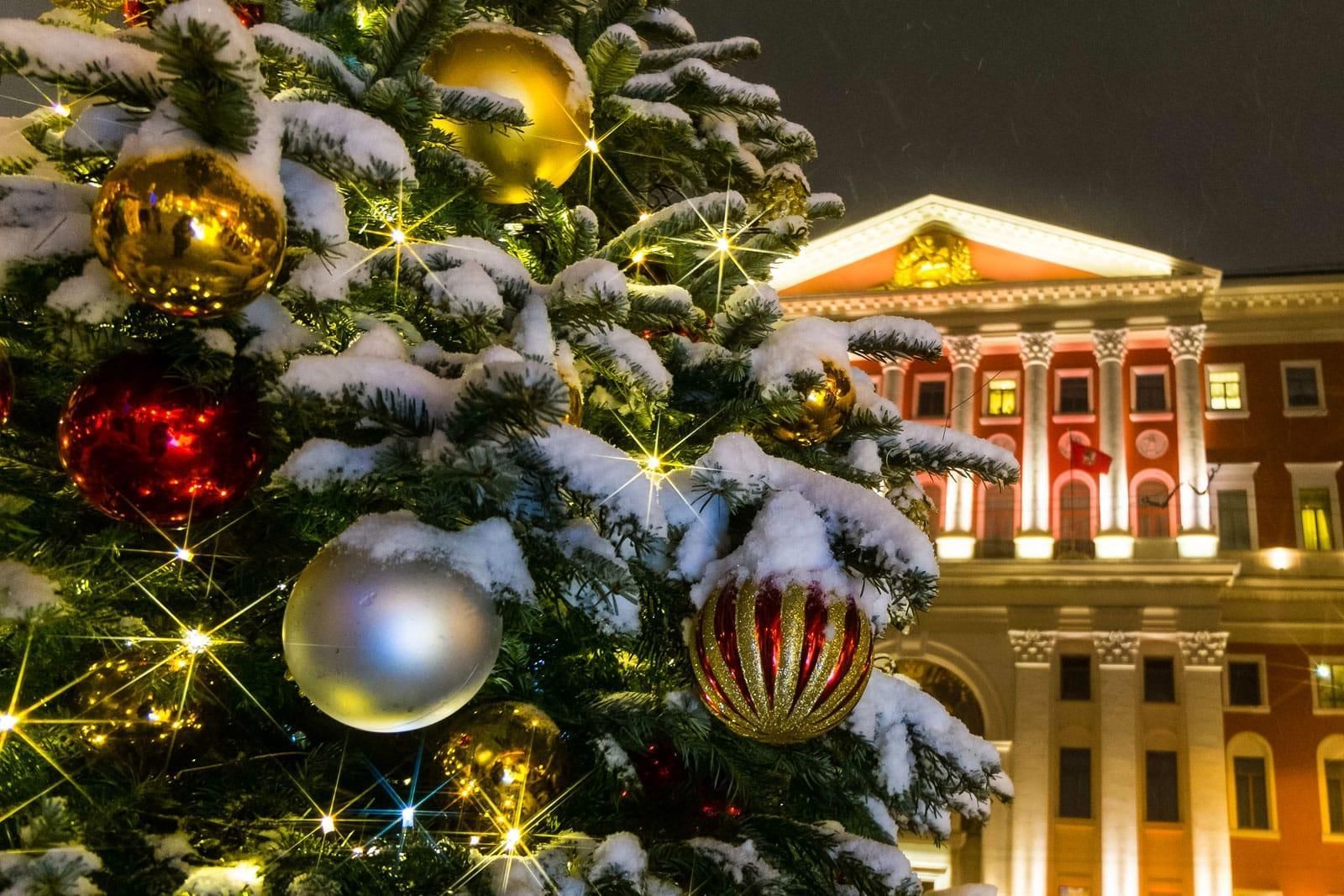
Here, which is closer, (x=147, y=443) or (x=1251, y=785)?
(x=147, y=443)

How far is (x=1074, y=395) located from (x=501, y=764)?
20.9 metres

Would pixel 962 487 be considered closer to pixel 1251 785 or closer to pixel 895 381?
pixel 895 381

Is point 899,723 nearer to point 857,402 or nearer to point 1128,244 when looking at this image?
point 857,402

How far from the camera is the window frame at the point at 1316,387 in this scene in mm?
19656

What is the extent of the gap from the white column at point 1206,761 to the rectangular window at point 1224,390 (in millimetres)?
4629

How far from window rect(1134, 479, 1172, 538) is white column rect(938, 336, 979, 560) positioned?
2939mm

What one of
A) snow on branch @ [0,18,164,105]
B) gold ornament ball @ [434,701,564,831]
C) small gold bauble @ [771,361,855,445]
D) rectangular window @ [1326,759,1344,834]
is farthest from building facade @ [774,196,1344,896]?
snow on branch @ [0,18,164,105]

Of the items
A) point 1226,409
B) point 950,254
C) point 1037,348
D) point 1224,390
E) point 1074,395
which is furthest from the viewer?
point 950,254

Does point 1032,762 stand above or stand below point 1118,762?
below

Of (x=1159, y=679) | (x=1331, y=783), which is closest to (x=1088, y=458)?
(x=1159, y=679)

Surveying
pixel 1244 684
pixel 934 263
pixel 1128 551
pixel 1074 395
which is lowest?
pixel 1244 684

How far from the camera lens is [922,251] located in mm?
21984

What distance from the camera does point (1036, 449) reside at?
66.7 feet

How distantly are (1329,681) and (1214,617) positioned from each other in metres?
1.98
